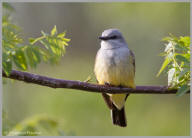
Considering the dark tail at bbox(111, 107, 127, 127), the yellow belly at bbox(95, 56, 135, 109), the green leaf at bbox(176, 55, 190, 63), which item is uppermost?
the green leaf at bbox(176, 55, 190, 63)

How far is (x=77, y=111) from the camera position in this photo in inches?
375

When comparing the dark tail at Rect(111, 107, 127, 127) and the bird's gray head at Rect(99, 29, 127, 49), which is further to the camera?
the dark tail at Rect(111, 107, 127, 127)

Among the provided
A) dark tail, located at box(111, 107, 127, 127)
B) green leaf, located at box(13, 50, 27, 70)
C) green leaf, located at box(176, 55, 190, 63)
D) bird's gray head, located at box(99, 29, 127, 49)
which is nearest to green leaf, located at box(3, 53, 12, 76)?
green leaf, located at box(13, 50, 27, 70)

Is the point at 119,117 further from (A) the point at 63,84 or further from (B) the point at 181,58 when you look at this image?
(B) the point at 181,58

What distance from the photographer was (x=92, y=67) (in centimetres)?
1148

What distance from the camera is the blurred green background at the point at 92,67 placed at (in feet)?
31.7

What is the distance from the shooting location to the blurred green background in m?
9.66

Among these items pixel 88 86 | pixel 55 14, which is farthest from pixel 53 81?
pixel 55 14

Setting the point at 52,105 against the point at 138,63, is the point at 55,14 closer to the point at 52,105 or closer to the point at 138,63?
the point at 138,63

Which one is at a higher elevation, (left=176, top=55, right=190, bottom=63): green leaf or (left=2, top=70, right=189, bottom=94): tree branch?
(left=176, top=55, right=190, bottom=63): green leaf

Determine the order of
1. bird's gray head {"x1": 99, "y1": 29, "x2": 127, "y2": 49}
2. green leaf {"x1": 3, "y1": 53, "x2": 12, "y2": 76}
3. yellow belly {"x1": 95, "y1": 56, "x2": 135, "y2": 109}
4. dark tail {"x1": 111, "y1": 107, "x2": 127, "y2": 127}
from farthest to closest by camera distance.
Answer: dark tail {"x1": 111, "y1": 107, "x2": 127, "y2": 127} < bird's gray head {"x1": 99, "y1": 29, "x2": 127, "y2": 49} < yellow belly {"x1": 95, "y1": 56, "x2": 135, "y2": 109} < green leaf {"x1": 3, "y1": 53, "x2": 12, "y2": 76}

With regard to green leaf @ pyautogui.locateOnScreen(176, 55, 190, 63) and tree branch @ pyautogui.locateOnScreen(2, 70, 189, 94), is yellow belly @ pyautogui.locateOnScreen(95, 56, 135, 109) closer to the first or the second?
tree branch @ pyautogui.locateOnScreen(2, 70, 189, 94)

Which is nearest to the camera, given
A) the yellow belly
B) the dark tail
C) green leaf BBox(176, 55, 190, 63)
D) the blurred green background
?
green leaf BBox(176, 55, 190, 63)

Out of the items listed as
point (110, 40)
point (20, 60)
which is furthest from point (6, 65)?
point (110, 40)
